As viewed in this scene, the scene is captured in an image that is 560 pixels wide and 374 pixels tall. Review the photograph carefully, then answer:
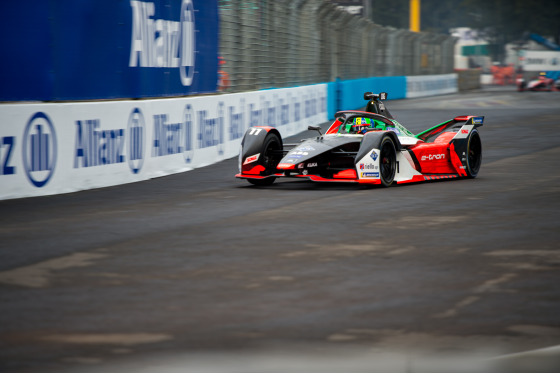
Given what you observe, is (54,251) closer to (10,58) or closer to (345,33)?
(10,58)

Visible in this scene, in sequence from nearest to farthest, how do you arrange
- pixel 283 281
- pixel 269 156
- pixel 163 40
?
pixel 283 281, pixel 269 156, pixel 163 40

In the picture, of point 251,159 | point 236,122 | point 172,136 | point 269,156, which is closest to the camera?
point 251,159

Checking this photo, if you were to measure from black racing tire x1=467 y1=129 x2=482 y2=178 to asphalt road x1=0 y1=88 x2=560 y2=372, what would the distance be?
1669 mm

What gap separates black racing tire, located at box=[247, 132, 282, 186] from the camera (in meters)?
12.4

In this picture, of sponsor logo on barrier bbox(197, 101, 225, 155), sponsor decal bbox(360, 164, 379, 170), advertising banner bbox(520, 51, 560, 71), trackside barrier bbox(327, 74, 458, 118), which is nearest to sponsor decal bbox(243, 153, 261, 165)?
sponsor decal bbox(360, 164, 379, 170)

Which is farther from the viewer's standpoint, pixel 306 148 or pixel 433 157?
pixel 433 157

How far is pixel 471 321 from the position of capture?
208 inches

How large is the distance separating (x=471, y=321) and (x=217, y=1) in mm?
13002

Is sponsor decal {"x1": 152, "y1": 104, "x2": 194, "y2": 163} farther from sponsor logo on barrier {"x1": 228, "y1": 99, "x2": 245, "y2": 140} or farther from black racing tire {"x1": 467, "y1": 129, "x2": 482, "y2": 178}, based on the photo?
black racing tire {"x1": 467, "y1": 129, "x2": 482, "y2": 178}

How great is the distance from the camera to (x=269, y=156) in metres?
12.6

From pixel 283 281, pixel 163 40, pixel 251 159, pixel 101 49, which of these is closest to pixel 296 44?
pixel 163 40

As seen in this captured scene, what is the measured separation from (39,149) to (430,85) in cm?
4186

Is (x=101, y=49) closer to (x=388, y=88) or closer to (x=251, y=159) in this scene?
(x=251, y=159)

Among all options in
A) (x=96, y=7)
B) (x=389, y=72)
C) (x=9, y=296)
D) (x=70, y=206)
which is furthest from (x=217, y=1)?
(x=389, y=72)
